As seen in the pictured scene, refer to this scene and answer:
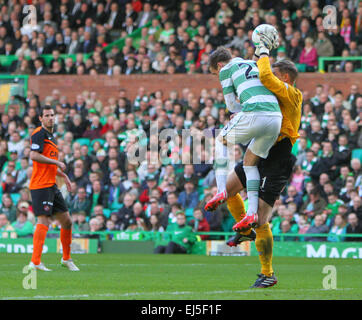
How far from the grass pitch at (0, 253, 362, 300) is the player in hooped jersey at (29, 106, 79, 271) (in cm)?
44

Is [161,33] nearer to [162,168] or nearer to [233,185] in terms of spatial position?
[162,168]

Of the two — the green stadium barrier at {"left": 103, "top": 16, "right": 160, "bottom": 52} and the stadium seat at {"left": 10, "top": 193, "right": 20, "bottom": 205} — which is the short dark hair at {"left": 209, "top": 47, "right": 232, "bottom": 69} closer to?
the stadium seat at {"left": 10, "top": 193, "right": 20, "bottom": 205}

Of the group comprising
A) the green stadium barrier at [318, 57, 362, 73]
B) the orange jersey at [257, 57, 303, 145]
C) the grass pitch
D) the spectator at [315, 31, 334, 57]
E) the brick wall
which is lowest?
the grass pitch

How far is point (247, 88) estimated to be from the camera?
8.78m

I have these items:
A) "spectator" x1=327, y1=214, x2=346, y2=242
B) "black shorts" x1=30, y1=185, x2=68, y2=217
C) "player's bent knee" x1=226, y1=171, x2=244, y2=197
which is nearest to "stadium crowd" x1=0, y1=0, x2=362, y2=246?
"spectator" x1=327, y1=214, x2=346, y2=242

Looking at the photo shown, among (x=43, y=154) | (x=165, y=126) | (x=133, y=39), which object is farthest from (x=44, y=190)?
(x=133, y=39)

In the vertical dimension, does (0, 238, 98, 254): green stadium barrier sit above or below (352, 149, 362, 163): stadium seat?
below

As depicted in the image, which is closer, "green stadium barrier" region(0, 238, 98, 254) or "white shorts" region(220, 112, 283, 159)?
"white shorts" region(220, 112, 283, 159)

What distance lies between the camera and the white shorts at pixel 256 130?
8.70m

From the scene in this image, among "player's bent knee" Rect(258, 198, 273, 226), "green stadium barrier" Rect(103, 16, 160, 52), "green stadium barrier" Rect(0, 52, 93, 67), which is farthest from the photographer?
"green stadium barrier" Rect(103, 16, 160, 52)

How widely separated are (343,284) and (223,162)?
1.90 metres

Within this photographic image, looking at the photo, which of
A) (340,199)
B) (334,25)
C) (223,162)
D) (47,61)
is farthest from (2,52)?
(223,162)

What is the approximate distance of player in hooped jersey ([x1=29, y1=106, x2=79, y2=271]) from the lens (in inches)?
438

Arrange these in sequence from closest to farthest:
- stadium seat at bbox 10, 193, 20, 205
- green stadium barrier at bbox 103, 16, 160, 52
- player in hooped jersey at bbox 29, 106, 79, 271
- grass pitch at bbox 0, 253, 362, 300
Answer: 1. grass pitch at bbox 0, 253, 362, 300
2. player in hooped jersey at bbox 29, 106, 79, 271
3. stadium seat at bbox 10, 193, 20, 205
4. green stadium barrier at bbox 103, 16, 160, 52
